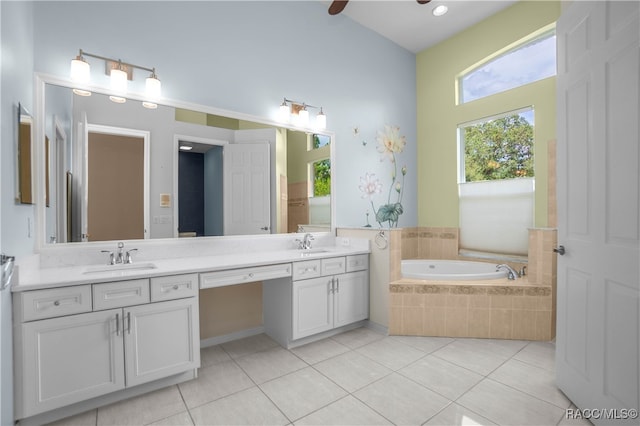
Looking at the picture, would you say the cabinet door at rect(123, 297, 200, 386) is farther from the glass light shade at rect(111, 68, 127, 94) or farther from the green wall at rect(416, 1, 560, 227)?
the green wall at rect(416, 1, 560, 227)

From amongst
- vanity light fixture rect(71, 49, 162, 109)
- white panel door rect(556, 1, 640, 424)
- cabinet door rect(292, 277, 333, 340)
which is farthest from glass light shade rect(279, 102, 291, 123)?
white panel door rect(556, 1, 640, 424)

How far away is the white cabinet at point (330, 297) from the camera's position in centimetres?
254

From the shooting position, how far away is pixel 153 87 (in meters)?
Result: 2.29

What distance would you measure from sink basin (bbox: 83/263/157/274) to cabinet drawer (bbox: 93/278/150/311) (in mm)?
229

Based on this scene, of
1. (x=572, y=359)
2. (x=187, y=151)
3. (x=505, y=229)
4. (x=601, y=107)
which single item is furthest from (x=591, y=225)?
(x=187, y=151)

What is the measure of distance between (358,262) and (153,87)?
89.2 inches

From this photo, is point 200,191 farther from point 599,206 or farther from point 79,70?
point 599,206

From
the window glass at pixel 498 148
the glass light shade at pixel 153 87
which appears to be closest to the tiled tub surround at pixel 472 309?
the window glass at pixel 498 148

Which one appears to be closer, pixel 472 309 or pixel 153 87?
pixel 153 87

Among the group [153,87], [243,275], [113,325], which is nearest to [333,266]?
[243,275]

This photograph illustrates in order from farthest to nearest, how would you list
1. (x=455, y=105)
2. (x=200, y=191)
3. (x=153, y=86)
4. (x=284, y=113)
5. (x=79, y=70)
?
(x=455, y=105) → (x=284, y=113) → (x=200, y=191) → (x=153, y=86) → (x=79, y=70)

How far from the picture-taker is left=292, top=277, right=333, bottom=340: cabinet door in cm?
252

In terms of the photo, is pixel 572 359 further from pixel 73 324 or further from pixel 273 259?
pixel 73 324

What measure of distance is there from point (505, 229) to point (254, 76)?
3.16 metres
